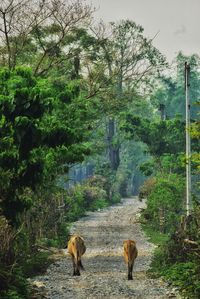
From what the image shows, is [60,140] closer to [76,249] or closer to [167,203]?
[76,249]

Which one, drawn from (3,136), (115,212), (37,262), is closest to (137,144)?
(115,212)

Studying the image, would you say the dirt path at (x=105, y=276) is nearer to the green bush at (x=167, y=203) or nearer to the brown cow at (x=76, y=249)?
the brown cow at (x=76, y=249)

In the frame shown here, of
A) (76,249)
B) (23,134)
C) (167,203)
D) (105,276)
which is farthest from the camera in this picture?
(167,203)

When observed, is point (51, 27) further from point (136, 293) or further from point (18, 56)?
point (136, 293)

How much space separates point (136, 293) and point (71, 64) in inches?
855

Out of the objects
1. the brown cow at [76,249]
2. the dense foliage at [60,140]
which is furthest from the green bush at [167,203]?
the brown cow at [76,249]

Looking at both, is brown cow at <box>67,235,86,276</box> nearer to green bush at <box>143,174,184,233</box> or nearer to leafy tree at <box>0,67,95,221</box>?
leafy tree at <box>0,67,95,221</box>

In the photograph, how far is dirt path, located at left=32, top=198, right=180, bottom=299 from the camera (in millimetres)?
16125

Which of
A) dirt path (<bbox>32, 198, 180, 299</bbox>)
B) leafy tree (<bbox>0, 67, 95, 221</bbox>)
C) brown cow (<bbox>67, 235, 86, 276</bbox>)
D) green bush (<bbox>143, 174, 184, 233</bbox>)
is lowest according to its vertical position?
dirt path (<bbox>32, 198, 180, 299</bbox>)

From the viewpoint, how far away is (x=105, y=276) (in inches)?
760

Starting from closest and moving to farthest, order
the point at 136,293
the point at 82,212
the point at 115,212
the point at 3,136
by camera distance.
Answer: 1. the point at 3,136
2. the point at 136,293
3. the point at 82,212
4. the point at 115,212

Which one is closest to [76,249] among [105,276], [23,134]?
[105,276]

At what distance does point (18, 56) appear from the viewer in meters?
31.5

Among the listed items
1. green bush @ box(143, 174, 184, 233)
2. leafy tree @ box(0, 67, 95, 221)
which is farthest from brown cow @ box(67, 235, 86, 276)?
green bush @ box(143, 174, 184, 233)
